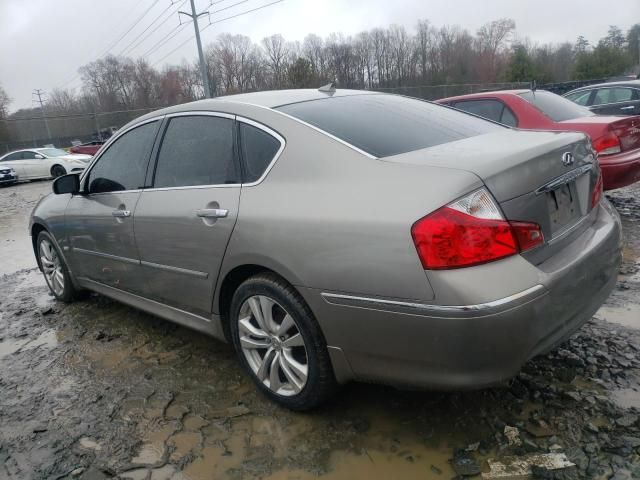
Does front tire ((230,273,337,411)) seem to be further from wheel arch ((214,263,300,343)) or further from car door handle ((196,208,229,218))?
car door handle ((196,208,229,218))

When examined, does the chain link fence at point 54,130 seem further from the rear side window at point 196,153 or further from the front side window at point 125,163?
the rear side window at point 196,153

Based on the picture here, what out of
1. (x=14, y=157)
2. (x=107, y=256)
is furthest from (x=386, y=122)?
(x=14, y=157)

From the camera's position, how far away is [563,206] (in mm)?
2277

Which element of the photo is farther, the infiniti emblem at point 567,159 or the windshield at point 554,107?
the windshield at point 554,107

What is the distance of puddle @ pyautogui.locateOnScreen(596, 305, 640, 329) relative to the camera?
10.6 feet

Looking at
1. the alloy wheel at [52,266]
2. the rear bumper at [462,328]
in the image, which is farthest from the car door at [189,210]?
the alloy wheel at [52,266]

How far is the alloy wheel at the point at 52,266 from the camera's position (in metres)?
4.61

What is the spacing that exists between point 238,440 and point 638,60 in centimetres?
6540

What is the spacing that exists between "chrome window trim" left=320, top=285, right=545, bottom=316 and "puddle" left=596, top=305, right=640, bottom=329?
169cm

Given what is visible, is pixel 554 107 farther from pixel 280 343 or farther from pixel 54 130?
pixel 54 130

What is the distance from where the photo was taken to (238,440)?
247cm

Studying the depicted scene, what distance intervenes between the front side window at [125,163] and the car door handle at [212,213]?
810 millimetres

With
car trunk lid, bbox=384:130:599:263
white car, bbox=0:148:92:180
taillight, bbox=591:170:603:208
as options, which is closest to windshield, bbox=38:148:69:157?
white car, bbox=0:148:92:180

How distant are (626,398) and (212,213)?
2197 mm
